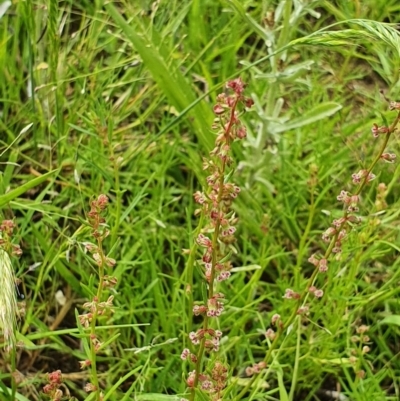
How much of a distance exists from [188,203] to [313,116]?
39 cm

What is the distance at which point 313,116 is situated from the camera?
182 centimetres

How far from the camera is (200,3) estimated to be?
7.02ft

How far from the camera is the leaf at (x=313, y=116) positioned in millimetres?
1792

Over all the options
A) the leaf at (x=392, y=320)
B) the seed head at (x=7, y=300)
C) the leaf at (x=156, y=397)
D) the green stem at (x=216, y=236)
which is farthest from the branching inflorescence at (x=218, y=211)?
the leaf at (x=392, y=320)

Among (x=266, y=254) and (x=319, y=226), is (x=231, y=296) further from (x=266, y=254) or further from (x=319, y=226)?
(x=319, y=226)

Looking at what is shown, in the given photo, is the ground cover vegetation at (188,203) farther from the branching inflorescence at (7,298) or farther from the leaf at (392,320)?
the branching inflorescence at (7,298)

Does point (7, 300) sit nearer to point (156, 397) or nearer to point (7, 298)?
point (7, 298)

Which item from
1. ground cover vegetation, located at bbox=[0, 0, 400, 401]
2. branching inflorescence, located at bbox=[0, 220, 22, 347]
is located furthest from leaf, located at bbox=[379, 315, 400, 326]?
branching inflorescence, located at bbox=[0, 220, 22, 347]

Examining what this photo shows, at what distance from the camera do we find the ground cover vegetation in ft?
5.23

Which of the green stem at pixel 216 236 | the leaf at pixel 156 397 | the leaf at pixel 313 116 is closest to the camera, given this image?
the green stem at pixel 216 236

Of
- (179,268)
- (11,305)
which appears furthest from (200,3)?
(11,305)

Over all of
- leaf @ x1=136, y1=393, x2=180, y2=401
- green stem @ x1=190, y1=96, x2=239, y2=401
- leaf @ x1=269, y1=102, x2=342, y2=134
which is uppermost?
green stem @ x1=190, y1=96, x2=239, y2=401

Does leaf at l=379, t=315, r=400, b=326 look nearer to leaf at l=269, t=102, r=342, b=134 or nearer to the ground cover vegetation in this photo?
the ground cover vegetation

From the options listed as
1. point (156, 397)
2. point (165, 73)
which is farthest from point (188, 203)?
point (156, 397)
